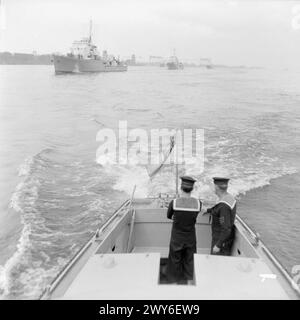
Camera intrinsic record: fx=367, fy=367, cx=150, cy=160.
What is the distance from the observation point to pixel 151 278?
3.79 meters

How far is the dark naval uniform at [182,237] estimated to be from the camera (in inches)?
188

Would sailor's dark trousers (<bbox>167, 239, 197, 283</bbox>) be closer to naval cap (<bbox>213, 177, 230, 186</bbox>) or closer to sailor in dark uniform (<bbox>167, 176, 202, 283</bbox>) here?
sailor in dark uniform (<bbox>167, 176, 202, 283</bbox>)

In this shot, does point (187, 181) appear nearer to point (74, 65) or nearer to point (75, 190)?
point (75, 190)

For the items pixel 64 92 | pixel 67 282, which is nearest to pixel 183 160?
pixel 67 282

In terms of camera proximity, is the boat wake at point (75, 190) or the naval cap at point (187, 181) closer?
the naval cap at point (187, 181)

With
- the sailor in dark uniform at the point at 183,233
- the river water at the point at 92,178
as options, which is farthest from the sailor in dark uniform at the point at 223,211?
the river water at the point at 92,178

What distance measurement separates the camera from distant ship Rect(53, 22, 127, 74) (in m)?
80.6

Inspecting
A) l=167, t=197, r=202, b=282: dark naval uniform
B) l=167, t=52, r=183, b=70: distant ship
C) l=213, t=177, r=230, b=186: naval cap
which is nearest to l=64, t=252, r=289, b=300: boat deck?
l=167, t=197, r=202, b=282: dark naval uniform

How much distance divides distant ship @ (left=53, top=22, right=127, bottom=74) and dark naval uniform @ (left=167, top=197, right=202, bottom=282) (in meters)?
79.3

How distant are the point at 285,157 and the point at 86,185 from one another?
921cm

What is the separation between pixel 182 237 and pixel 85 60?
3306 inches

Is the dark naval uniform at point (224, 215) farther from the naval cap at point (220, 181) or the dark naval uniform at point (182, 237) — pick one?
the dark naval uniform at point (182, 237)

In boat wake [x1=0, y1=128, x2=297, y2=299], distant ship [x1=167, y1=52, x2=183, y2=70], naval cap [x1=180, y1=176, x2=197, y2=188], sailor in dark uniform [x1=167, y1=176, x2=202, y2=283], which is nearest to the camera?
naval cap [x1=180, y1=176, x2=197, y2=188]
